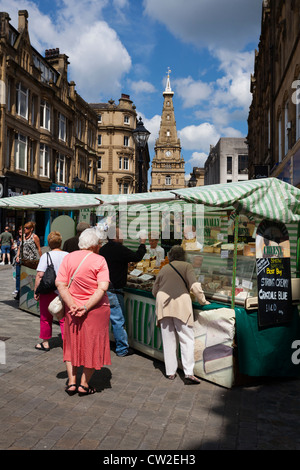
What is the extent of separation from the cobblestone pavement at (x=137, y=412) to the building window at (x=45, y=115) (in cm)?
2635

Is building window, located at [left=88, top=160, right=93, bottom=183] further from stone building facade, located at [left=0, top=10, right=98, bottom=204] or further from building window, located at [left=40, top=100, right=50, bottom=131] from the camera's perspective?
building window, located at [left=40, top=100, right=50, bottom=131]

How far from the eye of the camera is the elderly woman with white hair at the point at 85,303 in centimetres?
470

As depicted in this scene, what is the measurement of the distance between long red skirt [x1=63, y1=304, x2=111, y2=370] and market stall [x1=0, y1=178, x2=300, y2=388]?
1596 mm

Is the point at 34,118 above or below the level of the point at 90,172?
above

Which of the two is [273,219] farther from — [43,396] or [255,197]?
[43,396]

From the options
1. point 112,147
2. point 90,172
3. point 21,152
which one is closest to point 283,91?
point 21,152

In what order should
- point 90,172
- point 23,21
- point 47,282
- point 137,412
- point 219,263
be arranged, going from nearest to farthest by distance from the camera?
point 137,412, point 219,263, point 47,282, point 23,21, point 90,172

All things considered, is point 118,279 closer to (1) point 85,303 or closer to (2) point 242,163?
(1) point 85,303

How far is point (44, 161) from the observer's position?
3039 cm

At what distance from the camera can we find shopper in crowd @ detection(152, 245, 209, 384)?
560cm

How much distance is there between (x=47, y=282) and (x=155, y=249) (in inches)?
110

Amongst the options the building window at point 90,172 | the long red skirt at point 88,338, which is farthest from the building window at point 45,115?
the long red skirt at point 88,338

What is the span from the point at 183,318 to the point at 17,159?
2307 centimetres

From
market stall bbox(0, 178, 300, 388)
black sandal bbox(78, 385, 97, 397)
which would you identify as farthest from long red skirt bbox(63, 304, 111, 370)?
market stall bbox(0, 178, 300, 388)
